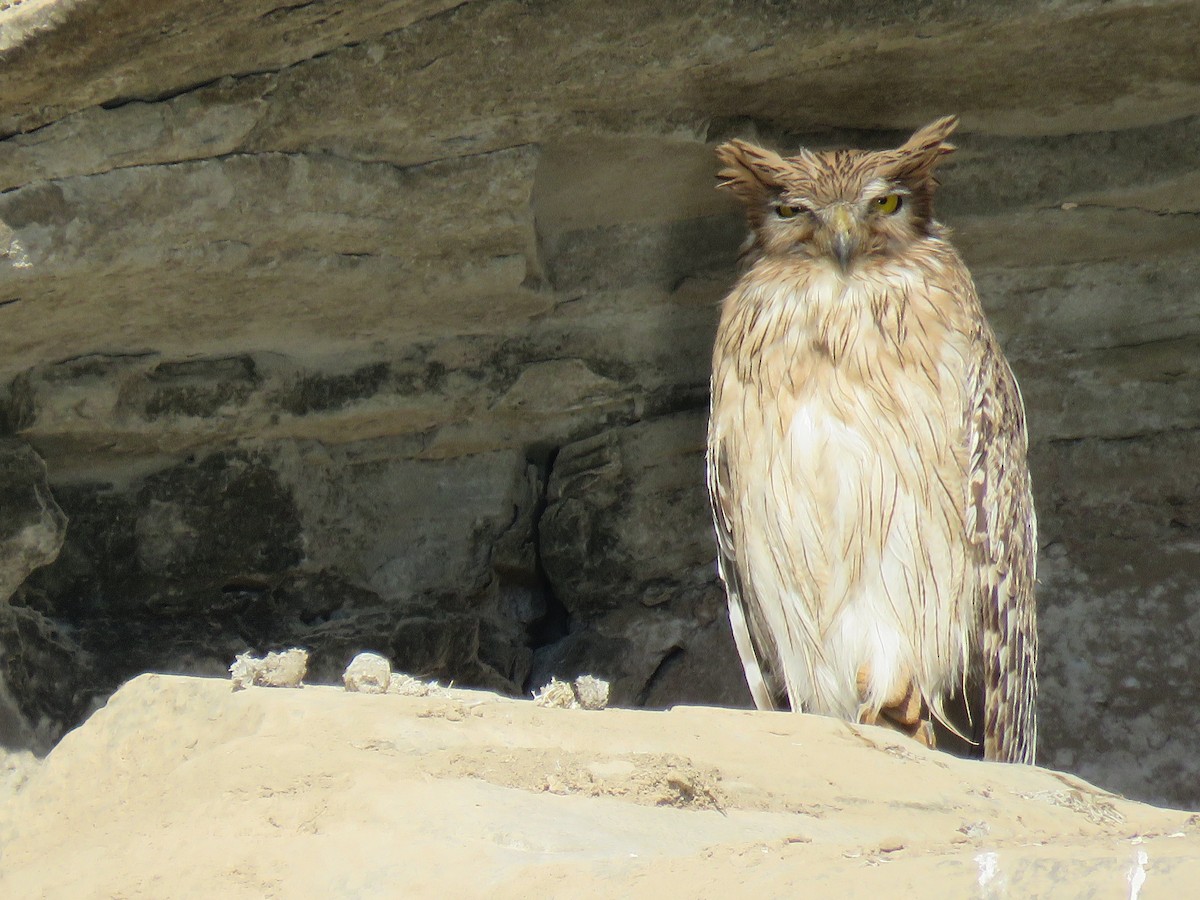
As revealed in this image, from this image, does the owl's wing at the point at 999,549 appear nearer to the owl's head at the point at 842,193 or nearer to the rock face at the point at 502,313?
the owl's head at the point at 842,193

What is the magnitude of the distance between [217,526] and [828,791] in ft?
8.20

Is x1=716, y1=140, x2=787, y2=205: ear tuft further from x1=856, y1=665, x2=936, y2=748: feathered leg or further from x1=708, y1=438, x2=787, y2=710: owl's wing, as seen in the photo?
x1=856, y1=665, x2=936, y2=748: feathered leg

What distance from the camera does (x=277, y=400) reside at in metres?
4.11

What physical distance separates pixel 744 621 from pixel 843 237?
100cm

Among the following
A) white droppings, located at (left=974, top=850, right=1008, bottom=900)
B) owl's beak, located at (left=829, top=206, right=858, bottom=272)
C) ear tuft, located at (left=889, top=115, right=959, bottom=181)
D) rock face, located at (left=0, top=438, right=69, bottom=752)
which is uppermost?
ear tuft, located at (left=889, top=115, right=959, bottom=181)

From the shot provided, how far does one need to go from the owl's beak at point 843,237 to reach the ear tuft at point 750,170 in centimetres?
17

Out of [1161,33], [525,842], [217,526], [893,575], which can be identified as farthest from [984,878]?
[217,526]

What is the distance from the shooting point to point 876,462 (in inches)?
134

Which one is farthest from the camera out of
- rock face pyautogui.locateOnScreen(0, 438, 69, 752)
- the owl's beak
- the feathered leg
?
rock face pyautogui.locateOnScreen(0, 438, 69, 752)

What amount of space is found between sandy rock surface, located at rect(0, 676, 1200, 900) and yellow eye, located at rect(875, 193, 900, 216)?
1.48 meters

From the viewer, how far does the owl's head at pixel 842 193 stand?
3502 millimetres

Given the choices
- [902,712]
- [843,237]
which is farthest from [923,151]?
[902,712]

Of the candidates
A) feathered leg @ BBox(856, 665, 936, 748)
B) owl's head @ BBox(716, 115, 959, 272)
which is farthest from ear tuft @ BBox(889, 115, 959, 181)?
feathered leg @ BBox(856, 665, 936, 748)

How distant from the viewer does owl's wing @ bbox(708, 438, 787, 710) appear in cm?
365
